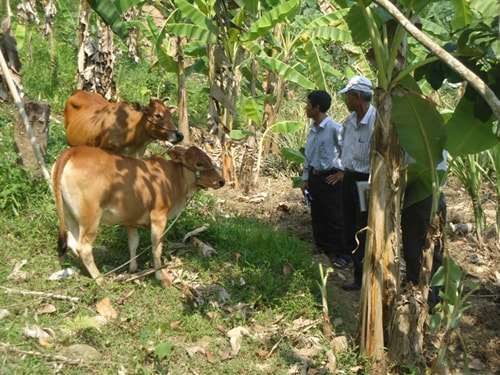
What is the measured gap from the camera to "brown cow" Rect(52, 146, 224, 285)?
18.5ft

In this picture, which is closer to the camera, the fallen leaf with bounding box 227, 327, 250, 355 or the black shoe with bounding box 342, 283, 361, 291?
the fallen leaf with bounding box 227, 327, 250, 355

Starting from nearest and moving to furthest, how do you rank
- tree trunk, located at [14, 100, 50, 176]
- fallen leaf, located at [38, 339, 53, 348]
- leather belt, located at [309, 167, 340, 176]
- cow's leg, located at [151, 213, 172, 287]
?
1. fallen leaf, located at [38, 339, 53, 348]
2. cow's leg, located at [151, 213, 172, 287]
3. leather belt, located at [309, 167, 340, 176]
4. tree trunk, located at [14, 100, 50, 176]

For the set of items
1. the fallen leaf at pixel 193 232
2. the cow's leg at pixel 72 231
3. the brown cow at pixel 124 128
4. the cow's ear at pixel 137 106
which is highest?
the cow's ear at pixel 137 106

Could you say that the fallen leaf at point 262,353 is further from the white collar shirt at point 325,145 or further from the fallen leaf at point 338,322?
the white collar shirt at point 325,145

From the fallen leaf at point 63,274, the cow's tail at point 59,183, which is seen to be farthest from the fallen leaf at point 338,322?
the cow's tail at point 59,183

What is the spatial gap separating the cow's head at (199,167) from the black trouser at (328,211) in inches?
61.2

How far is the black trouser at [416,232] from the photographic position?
18.5ft

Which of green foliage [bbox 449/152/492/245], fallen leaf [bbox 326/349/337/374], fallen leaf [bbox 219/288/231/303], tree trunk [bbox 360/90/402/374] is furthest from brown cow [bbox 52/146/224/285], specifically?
green foliage [bbox 449/152/492/245]

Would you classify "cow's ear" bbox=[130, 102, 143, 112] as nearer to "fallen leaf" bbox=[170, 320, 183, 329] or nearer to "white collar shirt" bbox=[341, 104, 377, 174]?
"white collar shirt" bbox=[341, 104, 377, 174]

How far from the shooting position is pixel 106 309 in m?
5.35

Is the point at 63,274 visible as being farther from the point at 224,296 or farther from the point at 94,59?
the point at 94,59

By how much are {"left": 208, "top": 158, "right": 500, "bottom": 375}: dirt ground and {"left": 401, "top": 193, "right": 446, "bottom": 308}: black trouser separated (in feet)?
1.24

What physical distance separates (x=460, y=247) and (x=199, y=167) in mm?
3608

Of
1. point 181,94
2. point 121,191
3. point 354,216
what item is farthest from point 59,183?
point 181,94
